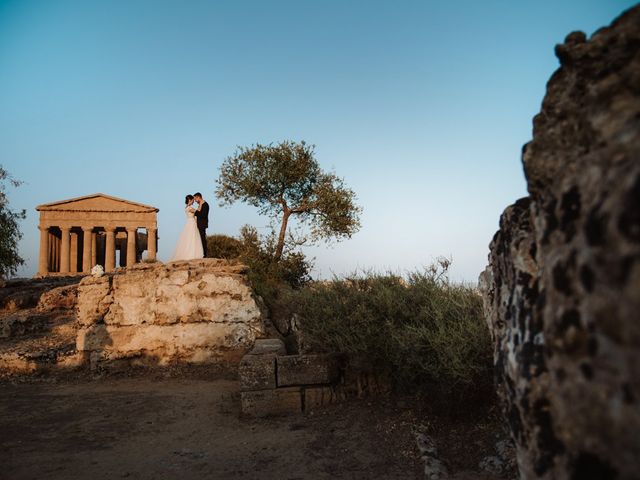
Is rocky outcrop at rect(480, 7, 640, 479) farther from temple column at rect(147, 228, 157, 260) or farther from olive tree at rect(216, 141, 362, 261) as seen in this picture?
temple column at rect(147, 228, 157, 260)

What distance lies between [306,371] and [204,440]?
1.48 meters

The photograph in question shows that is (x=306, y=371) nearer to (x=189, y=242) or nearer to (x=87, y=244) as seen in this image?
(x=189, y=242)

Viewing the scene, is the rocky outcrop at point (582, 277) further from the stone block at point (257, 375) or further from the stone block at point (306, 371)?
the stone block at point (257, 375)

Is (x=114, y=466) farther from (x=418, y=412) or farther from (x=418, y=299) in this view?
(x=418, y=299)

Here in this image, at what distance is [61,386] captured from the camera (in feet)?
25.9

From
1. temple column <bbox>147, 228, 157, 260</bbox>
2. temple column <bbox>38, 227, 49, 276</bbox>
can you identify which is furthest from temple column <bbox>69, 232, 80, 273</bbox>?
temple column <bbox>147, 228, 157, 260</bbox>

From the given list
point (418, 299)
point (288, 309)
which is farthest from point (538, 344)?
point (288, 309)

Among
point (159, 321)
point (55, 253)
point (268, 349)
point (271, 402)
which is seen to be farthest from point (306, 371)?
point (55, 253)

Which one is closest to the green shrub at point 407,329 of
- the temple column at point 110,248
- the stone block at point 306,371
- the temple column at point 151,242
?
the stone block at point 306,371

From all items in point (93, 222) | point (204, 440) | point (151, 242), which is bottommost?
point (204, 440)

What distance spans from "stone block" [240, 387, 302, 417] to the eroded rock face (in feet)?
10.9

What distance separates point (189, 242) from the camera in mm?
12305

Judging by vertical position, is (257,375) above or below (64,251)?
below

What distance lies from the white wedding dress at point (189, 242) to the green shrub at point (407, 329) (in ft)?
19.5
